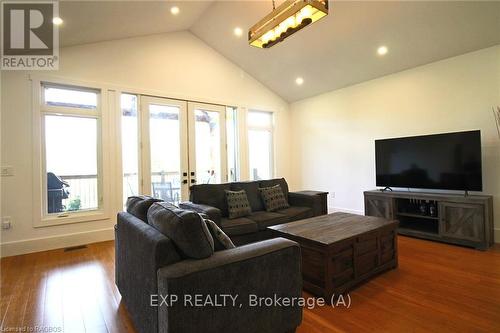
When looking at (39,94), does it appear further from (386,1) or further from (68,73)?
(386,1)

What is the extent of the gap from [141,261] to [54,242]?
119 inches

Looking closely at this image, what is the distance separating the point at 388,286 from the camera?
2354 mm

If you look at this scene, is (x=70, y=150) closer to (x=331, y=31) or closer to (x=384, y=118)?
(x=331, y=31)

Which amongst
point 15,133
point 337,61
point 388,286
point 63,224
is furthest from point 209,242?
point 337,61

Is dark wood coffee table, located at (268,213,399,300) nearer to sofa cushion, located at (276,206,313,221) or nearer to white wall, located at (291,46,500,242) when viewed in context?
sofa cushion, located at (276,206,313,221)

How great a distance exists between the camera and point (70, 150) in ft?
12.6

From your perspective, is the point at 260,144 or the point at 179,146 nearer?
the point at 179,146

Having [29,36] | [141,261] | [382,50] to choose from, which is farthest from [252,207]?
[29,36]

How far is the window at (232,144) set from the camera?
215 inches

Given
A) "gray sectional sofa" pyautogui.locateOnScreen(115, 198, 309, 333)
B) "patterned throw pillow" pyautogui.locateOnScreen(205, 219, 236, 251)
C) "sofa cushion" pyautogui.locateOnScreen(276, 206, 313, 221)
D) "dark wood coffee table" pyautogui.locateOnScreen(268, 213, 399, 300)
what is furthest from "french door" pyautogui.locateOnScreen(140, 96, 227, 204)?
"patterned throw pillow" pyautogui.locateOnScreen(205, 219, 236, 251)

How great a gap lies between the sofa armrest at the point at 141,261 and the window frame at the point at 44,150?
7.46ft

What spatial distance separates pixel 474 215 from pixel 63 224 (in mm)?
5585

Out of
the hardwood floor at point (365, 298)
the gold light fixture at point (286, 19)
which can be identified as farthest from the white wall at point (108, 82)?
the gold light fixture at point (286, 19)

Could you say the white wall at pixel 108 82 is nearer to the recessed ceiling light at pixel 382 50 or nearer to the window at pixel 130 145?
the window at pixel 130 145
